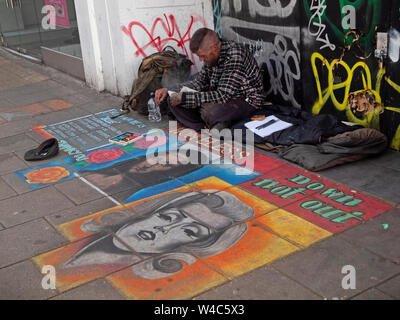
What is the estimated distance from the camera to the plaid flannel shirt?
5.59 m

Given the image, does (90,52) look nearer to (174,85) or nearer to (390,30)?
(174,85)

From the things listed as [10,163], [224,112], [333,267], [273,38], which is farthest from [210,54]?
[333,267]

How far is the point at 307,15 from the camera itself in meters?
5.50

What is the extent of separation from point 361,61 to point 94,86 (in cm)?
456

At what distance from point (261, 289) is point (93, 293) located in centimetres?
109

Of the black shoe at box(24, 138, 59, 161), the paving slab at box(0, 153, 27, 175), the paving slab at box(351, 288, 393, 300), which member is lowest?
the paving slab at box(351, 288, 393, 300)

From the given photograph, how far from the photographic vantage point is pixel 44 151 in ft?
18.4

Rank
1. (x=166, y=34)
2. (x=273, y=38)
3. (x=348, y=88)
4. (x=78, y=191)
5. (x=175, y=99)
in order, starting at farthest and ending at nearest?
(x=166, y=34) → (x=273, y=38) → (x=175, y=99) → (x=348, y=88) → (x=78, y=191)

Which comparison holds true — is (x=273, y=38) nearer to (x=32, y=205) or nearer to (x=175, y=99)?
(x=175, y=99)

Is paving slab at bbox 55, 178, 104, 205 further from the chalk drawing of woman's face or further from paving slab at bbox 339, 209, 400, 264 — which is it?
paving slab at bbox 339, 209, 400, 264

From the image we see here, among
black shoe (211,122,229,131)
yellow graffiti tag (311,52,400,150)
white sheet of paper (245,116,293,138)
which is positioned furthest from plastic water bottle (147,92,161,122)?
yellow graffiti tag (311,52,400,150)

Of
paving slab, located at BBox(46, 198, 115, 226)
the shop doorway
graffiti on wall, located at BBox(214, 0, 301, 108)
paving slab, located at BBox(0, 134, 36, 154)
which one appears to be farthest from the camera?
the shop doorway

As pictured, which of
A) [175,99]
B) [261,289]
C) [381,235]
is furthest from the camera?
[175,99]

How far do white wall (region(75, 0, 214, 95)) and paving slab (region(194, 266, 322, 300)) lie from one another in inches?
186
